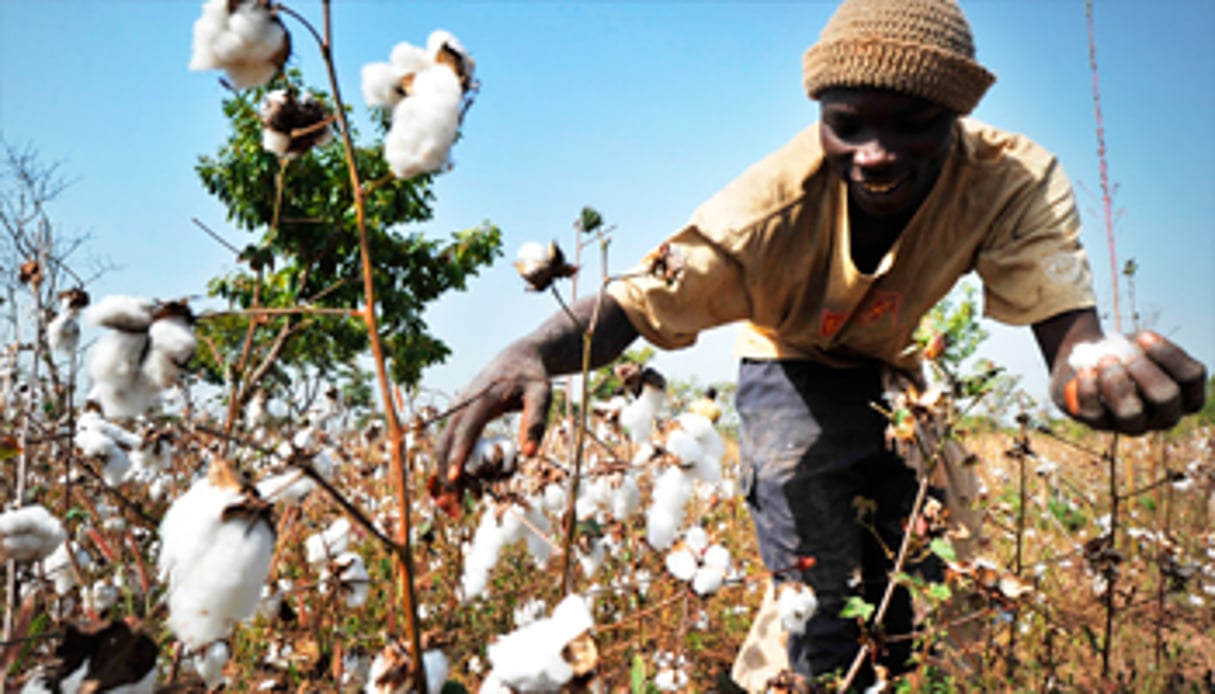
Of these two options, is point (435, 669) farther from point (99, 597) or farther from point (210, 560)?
point (99, 597)

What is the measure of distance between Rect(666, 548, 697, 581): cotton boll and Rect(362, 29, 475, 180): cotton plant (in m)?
0.90

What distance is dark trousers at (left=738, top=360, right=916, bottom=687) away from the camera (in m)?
2.33

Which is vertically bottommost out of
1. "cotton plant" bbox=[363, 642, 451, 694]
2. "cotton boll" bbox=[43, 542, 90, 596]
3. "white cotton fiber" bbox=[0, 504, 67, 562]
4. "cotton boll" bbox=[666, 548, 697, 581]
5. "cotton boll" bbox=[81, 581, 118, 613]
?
"cotton boll" bbox=[666, 548, 697, 581]

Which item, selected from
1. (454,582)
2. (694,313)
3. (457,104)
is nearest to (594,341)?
(694,313)

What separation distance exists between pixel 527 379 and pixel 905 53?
1033mm

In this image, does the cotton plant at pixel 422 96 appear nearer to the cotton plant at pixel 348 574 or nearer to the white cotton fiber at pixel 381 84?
the white cotton fiber at pixel 381 84

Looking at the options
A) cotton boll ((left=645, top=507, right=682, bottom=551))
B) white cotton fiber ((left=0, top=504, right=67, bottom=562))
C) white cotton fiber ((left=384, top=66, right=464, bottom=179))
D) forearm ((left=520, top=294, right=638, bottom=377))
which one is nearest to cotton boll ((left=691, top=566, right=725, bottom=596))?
cotton boll ((left=645, top=507, right=682, bottom=551))

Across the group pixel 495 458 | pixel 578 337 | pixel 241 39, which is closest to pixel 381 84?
pixel 241 39

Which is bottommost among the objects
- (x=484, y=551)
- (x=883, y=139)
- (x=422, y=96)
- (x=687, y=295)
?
(x=484, y=551)

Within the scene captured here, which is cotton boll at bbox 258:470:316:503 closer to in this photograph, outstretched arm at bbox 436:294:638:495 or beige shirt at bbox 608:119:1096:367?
outstretched arm at bbox 436:294:638:495

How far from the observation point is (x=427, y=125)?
30.5 inches

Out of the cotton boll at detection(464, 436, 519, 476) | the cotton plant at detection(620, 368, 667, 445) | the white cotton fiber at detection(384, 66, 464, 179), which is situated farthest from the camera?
the cotton plant at detection(620, 368, 667, 445)

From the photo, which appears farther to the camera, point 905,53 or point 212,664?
point 905,53

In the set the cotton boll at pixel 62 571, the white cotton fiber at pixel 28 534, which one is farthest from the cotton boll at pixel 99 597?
the white cotton fiber at pixel 28 534
